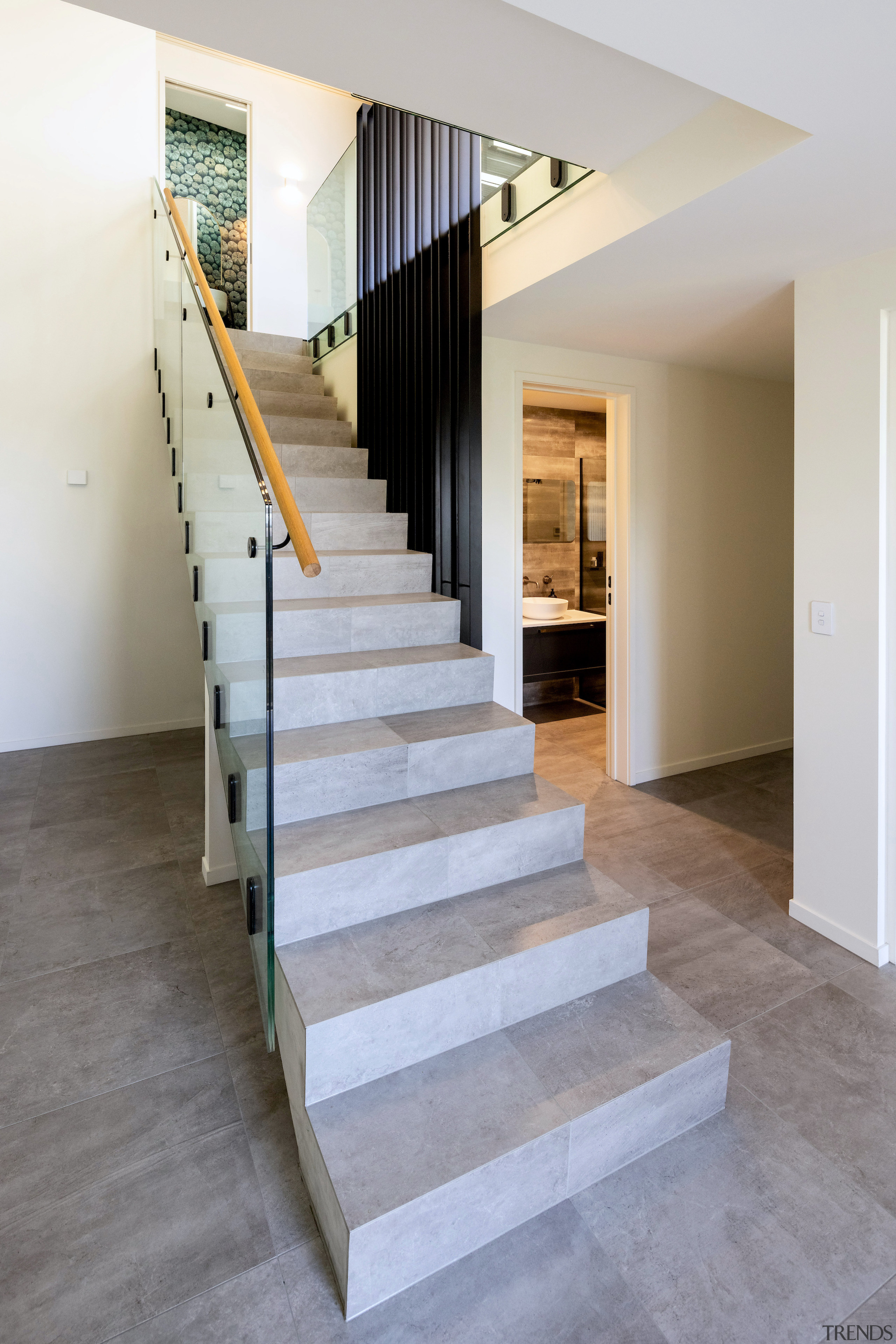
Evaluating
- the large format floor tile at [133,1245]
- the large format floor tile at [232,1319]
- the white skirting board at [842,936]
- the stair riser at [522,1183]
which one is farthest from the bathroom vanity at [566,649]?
the large format floor tile at [232,1319]

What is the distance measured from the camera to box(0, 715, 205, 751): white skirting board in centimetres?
475

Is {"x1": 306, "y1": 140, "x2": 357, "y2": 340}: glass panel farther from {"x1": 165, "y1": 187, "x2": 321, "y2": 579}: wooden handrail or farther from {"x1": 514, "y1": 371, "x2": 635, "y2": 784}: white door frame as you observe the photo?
{"x1": 165, "y1": 187, "x2": 321, "y2": 579}: wooden handrail

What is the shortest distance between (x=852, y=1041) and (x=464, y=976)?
123 cm

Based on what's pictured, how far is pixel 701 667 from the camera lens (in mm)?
4359

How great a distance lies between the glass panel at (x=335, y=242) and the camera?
439 centimetres

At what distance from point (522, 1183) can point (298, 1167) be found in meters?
0.53

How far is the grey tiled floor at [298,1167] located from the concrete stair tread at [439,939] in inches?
15.7

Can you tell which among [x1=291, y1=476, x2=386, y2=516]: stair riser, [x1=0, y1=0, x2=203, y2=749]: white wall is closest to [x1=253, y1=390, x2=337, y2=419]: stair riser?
[x1=291, y1=476, x2=386, y2=516]: stair riser

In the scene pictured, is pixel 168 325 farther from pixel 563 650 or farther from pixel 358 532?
pixel 563 650

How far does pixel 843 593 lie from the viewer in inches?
97.9

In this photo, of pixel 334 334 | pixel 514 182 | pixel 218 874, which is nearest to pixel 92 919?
pixel 218 874

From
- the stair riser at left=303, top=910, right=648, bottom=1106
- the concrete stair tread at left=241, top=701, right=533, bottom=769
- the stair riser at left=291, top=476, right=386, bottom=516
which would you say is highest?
the stair riser at left=291, top=476, right=386, bottom=516

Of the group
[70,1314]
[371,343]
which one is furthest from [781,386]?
[70,1314]

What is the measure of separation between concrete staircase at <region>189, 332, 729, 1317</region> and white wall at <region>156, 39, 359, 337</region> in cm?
424
